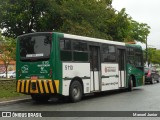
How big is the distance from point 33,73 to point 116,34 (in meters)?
18.5

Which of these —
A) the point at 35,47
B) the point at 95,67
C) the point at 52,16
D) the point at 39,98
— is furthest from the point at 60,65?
the point at 52,16

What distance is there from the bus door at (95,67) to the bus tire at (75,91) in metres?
1.40

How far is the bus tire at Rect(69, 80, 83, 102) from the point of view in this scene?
15.3m

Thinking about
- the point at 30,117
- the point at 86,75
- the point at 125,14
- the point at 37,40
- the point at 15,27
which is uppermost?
the point at 125,14

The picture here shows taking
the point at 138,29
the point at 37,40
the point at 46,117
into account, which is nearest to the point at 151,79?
the point at 37,40

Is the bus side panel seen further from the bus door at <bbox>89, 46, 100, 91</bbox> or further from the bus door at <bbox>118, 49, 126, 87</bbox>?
the bus door at <bbox>118, 49, 126, 87</bbox>

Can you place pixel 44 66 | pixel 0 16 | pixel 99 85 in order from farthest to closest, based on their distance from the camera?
pixel 0 16, pixel 99 85, pixel 44 66

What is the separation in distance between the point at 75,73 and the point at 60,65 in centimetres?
128

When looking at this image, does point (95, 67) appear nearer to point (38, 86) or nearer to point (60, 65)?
point (60, 65)

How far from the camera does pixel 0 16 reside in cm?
2403

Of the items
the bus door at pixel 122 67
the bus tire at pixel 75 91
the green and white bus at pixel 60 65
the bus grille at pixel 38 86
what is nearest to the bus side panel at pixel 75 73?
the green and white bus at pixel 60 65

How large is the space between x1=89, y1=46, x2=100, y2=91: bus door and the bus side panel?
1.80 ft

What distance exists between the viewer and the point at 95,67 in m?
17.8

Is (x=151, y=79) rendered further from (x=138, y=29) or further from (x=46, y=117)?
(x=138, y=29)
